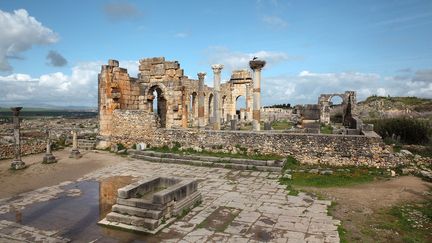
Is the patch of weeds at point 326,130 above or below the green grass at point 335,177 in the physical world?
above

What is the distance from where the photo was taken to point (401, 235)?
250 inches

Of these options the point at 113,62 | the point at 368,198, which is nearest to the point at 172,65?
the point at 113,62

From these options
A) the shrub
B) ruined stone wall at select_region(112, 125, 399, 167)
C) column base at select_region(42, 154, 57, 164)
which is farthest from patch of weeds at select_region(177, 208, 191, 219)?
the shrub

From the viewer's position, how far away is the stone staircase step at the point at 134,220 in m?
6.57

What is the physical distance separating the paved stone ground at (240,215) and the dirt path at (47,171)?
68 cm

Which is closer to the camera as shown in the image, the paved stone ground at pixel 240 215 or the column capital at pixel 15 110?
the paved stone ground at pixel 240 215

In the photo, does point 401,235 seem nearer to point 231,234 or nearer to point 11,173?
point 231,234

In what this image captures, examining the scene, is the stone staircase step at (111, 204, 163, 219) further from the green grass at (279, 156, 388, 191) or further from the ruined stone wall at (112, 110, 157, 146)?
the ruined stone wall at (112, 110, 157, 146)

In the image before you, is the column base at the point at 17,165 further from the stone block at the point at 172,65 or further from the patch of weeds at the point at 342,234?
the patch of weeds at the point at 342,234

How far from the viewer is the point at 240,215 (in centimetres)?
752

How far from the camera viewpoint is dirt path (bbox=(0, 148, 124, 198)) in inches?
400

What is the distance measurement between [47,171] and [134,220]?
7188 mm

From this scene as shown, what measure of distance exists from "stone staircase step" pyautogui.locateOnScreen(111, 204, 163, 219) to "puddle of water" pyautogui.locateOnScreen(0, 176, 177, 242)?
1.47 feet

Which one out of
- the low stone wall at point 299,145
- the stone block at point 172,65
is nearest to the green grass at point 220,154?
the low stone wall at point 299,145
